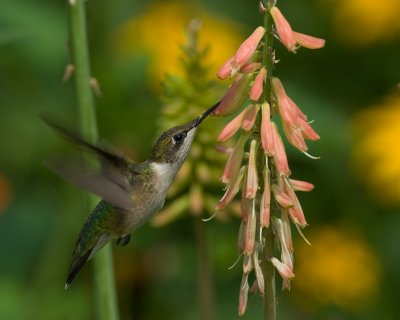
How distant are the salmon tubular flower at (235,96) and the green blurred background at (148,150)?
8.77ft

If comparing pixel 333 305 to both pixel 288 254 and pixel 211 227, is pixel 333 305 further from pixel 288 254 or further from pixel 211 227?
pixel 288 254

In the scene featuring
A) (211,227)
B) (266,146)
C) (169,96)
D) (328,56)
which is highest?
(266,146)

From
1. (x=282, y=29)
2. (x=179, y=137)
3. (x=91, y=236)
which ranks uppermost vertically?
(x=282, y=29)

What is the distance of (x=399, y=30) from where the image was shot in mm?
9172

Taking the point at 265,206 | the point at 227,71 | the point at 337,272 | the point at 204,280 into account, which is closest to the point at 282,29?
the point at 227,71

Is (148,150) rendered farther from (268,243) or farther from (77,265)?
(268,243)

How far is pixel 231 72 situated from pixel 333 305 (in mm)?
3397

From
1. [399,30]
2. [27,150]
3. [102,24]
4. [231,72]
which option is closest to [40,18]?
[102,24]

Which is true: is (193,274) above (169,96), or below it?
below

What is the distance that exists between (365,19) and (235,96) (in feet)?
18.5

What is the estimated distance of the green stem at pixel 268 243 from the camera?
3.55m

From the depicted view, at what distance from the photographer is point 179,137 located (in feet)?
14.8

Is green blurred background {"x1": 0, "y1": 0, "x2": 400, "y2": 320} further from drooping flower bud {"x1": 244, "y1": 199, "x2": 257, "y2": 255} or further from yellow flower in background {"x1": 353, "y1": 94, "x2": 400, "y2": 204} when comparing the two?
drooping flower bud {"x1": 244, "y1": 199, "x2": 257, "y2": 255}

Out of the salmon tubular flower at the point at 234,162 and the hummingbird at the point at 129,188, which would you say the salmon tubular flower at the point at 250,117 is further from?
the hummingbird at the point at 129,188
